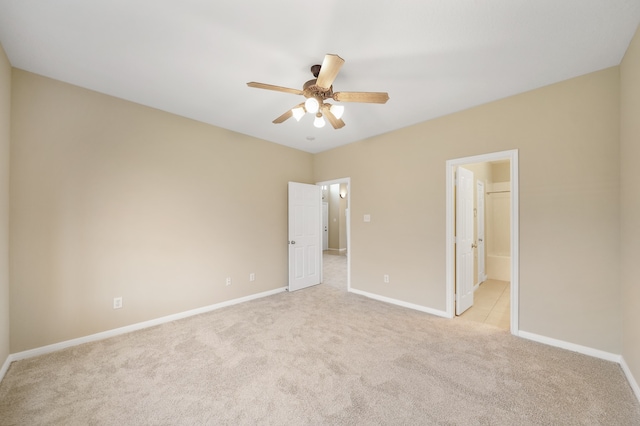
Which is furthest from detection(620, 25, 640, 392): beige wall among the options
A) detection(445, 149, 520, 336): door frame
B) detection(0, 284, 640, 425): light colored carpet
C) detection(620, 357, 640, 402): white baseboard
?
detection(445, 149, 520, 336): door frame

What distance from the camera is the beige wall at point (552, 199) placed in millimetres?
2260

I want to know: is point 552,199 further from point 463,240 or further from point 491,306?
point 491,306

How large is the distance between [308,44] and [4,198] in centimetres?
294

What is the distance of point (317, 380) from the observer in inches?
78.8

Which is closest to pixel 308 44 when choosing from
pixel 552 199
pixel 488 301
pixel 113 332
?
pixel 552 199

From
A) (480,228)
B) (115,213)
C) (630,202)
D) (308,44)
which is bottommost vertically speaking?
(480,228)

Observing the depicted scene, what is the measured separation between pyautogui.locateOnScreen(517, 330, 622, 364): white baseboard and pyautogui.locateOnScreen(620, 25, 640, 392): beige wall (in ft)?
0.40

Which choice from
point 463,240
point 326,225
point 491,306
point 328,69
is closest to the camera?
point 328,69

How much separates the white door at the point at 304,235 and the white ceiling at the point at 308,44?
6.98 ft

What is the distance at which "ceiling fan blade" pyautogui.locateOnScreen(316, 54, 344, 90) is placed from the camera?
5.28 feet

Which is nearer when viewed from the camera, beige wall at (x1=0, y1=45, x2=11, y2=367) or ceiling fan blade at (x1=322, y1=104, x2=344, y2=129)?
beige wall at (x1=0, y1=45, x2=11, y2=367)

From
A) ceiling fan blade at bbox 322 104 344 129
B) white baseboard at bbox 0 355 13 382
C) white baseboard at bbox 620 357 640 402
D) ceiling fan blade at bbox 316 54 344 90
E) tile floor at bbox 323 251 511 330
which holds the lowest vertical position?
tile floor at bbox 323 251 511 330

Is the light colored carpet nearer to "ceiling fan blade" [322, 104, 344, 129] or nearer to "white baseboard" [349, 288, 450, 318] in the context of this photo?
"white baseboard" [349, 288, 450, 318]

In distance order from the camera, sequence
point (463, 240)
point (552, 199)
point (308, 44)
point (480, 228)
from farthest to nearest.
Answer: point (480, 228) < point (463, 240) < point (552, 199) < point (308, 44)
